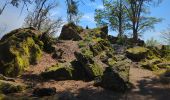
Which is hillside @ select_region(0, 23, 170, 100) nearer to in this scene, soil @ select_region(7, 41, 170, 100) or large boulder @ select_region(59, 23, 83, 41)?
soil @ select_region(7, 41, 170, 100)

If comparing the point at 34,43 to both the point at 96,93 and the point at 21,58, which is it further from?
the point at 96,93

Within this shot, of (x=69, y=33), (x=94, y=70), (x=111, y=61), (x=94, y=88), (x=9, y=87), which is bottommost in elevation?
(x=94, y=88)

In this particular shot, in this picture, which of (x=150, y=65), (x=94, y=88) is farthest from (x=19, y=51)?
(x=150, y=65)

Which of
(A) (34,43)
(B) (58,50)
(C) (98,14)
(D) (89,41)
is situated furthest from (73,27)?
(C) (98,14)

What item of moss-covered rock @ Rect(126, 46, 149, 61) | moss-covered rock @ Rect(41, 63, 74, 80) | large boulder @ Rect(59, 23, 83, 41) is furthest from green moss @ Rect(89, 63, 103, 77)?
large boulder @ Rect(59, 23, 83, 41)

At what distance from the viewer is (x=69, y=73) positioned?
58.3 feet

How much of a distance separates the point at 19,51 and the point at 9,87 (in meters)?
4.30

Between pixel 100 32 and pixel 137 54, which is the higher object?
pixel 100 32

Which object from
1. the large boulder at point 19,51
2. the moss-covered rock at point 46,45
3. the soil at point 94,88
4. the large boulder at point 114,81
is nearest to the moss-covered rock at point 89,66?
the soil at point 94,88

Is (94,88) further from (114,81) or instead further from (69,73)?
(69,73)

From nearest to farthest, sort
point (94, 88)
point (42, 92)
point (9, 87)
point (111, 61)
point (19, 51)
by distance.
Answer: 1. point (42, 92)
2. point (9, 87)
3. point (94, 88)
4. point (19, 51)
5. point (111, 61)

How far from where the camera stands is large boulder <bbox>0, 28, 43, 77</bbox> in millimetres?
17500

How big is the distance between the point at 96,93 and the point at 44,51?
7.27m

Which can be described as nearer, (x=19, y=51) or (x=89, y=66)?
(x=89, y=66)
